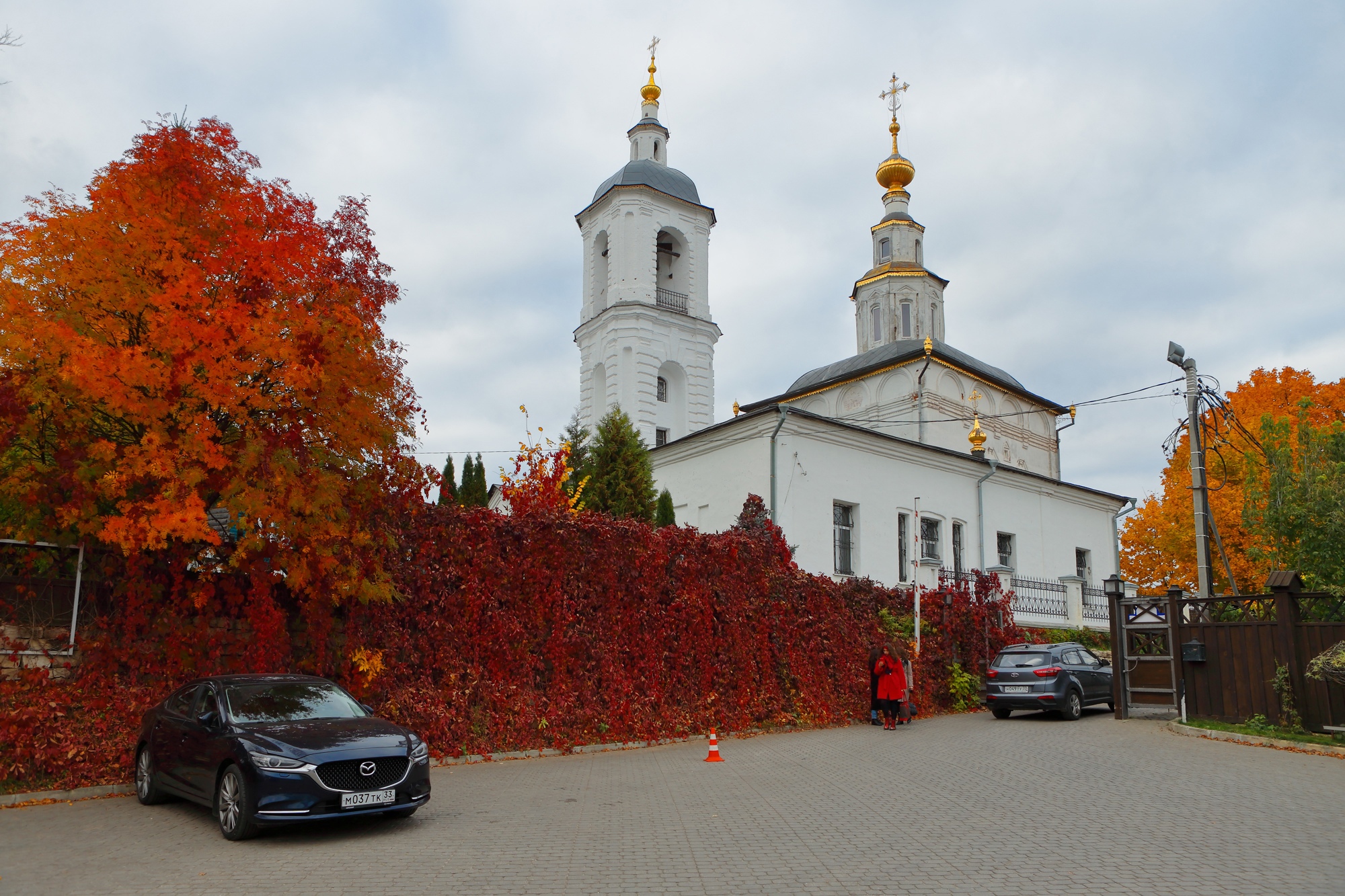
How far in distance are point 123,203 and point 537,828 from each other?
7913 mm

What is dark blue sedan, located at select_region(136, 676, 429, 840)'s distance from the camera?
848 cm

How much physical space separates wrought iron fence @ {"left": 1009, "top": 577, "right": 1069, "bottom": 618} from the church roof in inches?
486

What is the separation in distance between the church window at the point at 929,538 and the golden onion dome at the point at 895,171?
26.5 metres

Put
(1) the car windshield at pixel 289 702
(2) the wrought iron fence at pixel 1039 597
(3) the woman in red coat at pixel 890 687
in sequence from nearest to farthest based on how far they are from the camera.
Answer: (1) the car windshield at pixel 289 702, (3) the woman in red coat at pixel 890 687, (2) the wrought iron fence at pixel 1039 597

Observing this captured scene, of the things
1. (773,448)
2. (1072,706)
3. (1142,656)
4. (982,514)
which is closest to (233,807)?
(1072,706)

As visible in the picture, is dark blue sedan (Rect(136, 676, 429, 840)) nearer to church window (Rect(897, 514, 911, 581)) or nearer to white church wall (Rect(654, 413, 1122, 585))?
white church wall (Rect(654, 413, 1122, 585))

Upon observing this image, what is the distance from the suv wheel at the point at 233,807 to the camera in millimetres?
8430

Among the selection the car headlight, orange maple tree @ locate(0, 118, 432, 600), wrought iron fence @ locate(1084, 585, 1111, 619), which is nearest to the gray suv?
wrought iron fence @ locate(1084, 585, 1111, 619)

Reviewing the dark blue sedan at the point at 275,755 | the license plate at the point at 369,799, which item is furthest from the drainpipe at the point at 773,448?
the license plate at the point at 369,799

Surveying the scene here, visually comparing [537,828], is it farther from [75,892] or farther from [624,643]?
[624,643]

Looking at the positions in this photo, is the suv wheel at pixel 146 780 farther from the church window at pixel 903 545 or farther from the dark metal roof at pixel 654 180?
the dark metal roof at pixel 654 180

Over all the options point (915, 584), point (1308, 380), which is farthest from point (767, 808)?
point (1308, 380)

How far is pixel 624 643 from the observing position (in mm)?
16000

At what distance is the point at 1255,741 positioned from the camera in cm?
1528
